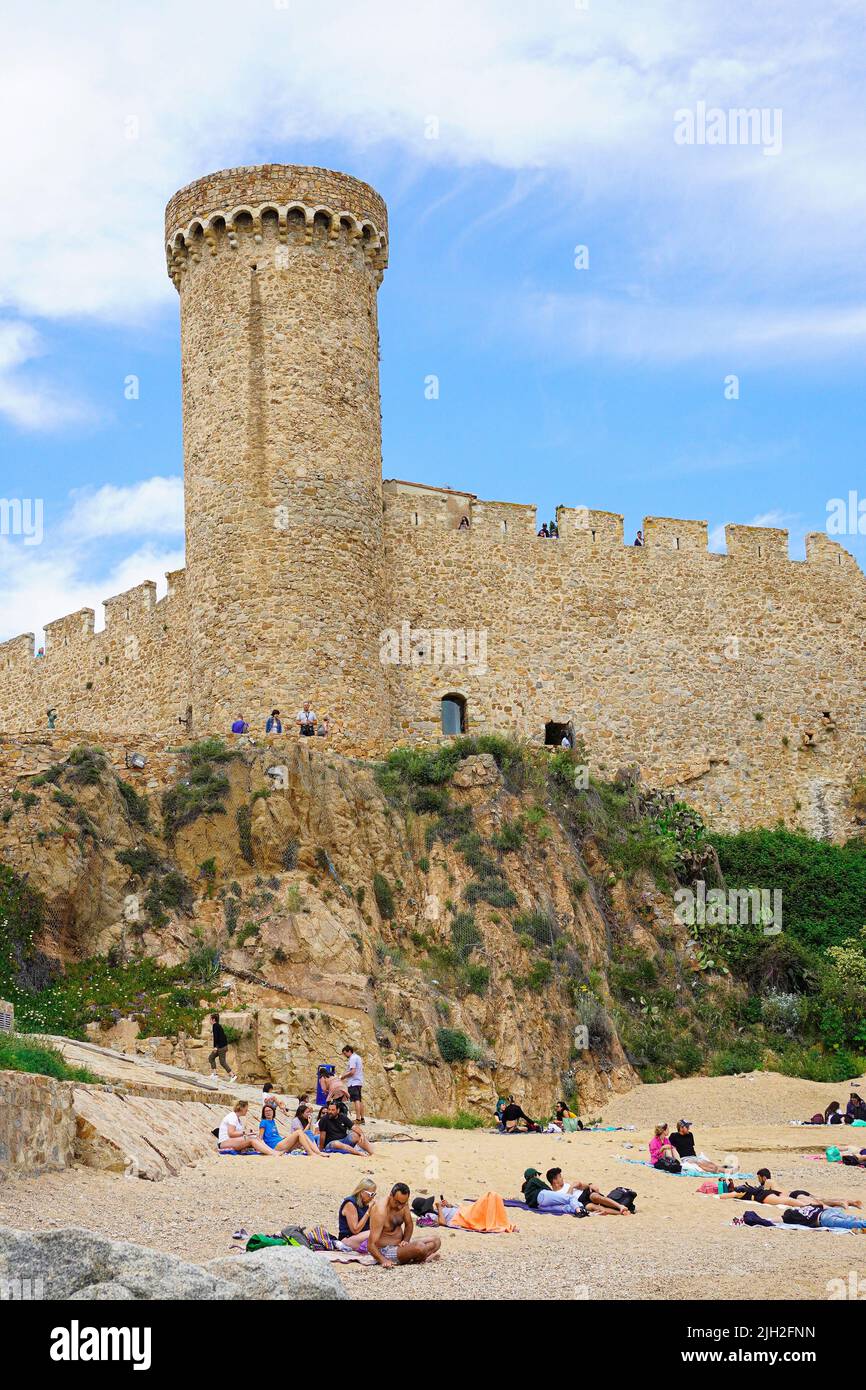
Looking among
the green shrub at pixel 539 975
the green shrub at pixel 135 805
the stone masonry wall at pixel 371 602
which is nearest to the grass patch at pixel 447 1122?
the green shrub at pixel 539 975

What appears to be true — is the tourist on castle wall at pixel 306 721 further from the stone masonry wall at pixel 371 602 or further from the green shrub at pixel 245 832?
the green shrub at pixel 245 832

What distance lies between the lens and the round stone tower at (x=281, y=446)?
87.6 feet

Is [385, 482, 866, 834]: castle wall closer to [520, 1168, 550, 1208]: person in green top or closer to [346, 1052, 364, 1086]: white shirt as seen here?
[346, 1052, 364, 1086]: white shirt

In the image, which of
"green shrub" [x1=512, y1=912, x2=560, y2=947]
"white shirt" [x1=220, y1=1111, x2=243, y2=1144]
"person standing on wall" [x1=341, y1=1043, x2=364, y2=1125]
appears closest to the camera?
"white shirt" [x1=220, y1=1111, x2=243, y2=1144]

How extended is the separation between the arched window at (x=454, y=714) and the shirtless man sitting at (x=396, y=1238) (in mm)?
19044

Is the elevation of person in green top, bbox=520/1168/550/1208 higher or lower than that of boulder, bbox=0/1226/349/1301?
lower

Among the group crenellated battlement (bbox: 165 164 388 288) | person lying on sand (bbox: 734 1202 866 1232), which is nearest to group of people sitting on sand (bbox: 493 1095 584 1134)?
person lying on sand (bbox: 734 1202 866 1232)

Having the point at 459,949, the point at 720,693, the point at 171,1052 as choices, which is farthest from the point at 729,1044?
the point at 171,1052

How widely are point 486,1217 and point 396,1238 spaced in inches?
77.1

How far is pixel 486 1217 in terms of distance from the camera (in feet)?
41.1

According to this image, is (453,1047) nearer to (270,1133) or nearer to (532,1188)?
(270,1133)

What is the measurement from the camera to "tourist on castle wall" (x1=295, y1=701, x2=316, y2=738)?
25.9 metres

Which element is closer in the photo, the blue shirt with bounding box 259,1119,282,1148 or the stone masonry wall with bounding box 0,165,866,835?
the blue shirt with bounding box 259,1119,282,1148

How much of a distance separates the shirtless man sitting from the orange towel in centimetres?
164
